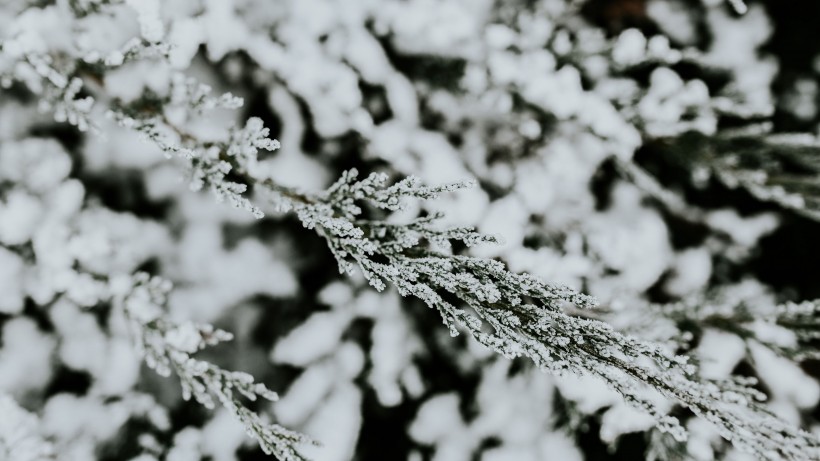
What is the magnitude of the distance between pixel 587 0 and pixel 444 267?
2262mm

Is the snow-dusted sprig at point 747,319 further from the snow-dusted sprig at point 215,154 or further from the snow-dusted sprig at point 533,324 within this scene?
the snow-dusted sprig at point 215,154

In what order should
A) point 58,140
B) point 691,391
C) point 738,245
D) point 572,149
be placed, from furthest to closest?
point 738,245
point 572,149
point 58,140
point 691,391

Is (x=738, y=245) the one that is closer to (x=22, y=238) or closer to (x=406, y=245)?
(x=406, y=245)

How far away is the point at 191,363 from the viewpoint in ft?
4.67

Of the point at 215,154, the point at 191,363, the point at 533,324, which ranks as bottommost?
the point at 191,363

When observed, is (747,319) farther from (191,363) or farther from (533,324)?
(191,363)

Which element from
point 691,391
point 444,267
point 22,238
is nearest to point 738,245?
point 691,391

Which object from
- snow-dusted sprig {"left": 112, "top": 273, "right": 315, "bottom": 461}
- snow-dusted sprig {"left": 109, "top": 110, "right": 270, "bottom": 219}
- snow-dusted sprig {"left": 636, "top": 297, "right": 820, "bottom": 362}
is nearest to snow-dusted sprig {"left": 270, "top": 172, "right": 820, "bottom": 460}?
snow-dusted sprig {"left": 109, "top": 110, "right": 270, "bottom": 219}

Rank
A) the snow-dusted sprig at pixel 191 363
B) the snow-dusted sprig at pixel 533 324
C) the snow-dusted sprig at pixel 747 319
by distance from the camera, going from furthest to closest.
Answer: the snow-dusted sprig at pixel 747 319
the snow-dusted sprig at pixel 191 363
the snow-dusted sprig at pixel 533 324

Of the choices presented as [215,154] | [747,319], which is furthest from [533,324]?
[747,319]

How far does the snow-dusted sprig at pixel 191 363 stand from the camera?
131 cm

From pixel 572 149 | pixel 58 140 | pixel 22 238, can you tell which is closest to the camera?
pixel 22 238

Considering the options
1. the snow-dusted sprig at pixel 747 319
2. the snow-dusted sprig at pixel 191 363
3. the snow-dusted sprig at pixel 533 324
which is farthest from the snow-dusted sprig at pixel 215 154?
the snow-dusted sprig at pixel 747 319

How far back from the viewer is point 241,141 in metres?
1.33
